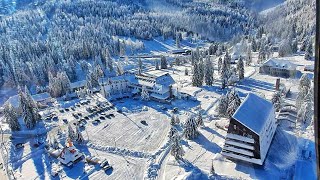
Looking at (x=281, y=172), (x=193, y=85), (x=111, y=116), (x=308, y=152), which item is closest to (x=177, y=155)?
(x=281, y=172)

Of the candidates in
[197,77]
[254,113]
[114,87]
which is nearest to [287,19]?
[197,77]

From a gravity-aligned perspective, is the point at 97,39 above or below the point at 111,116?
above

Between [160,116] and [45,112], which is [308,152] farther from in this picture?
[45,112]

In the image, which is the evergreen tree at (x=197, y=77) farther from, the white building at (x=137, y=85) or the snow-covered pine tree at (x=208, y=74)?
the white building at (x=137, y=85)

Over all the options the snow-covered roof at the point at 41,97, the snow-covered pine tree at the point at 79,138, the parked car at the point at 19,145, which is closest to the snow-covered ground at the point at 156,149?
the parked car at the point at 19,145

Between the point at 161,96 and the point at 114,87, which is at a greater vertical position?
the point at 114,87

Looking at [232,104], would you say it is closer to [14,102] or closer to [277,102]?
[277,102]
